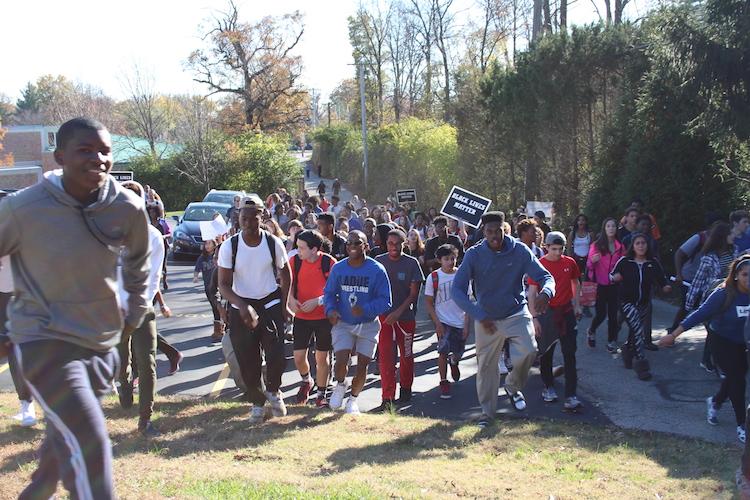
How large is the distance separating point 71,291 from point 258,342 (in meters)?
3.76

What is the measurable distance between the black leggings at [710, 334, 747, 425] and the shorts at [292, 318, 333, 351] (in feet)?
12.3

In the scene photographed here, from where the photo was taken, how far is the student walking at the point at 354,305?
7875mm

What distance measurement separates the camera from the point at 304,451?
635cm

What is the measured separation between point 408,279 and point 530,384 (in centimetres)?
206

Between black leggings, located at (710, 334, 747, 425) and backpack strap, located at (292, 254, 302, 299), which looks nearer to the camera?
black leggings, located at (710, 334, 747, 425)

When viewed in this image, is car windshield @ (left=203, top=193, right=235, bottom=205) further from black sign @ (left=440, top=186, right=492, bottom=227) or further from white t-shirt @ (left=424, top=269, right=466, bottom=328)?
white t-shirt @ (left=424, top=269, right=466, bottom=328)

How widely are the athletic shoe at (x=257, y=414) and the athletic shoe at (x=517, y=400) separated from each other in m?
2.59

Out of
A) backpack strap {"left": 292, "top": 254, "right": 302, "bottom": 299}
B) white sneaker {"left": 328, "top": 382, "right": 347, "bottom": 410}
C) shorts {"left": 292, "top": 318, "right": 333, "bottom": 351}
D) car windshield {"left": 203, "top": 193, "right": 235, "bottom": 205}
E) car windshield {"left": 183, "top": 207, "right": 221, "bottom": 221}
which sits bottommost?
white sneaker {"left": 328, "top": 382, "right": 347, "bottom": 410}

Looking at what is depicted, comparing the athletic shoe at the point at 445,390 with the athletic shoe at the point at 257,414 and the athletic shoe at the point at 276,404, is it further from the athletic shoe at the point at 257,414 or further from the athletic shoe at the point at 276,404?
the athletic shoe at the point at 257,414

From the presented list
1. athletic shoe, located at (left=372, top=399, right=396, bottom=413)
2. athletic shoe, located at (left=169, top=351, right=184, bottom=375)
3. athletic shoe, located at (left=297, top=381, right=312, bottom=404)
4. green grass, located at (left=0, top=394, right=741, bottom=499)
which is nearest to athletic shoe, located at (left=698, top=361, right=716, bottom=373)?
green grass, located at (left=0, top=394, right=741, bottom=499)

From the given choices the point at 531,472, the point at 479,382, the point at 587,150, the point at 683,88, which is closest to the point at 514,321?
the point at 479,382

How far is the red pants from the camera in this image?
841 cm

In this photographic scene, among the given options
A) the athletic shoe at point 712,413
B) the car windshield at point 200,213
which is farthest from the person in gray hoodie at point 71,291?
the car windshield at point 200,213

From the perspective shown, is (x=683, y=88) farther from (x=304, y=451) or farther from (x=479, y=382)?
(x=304, y=451)
